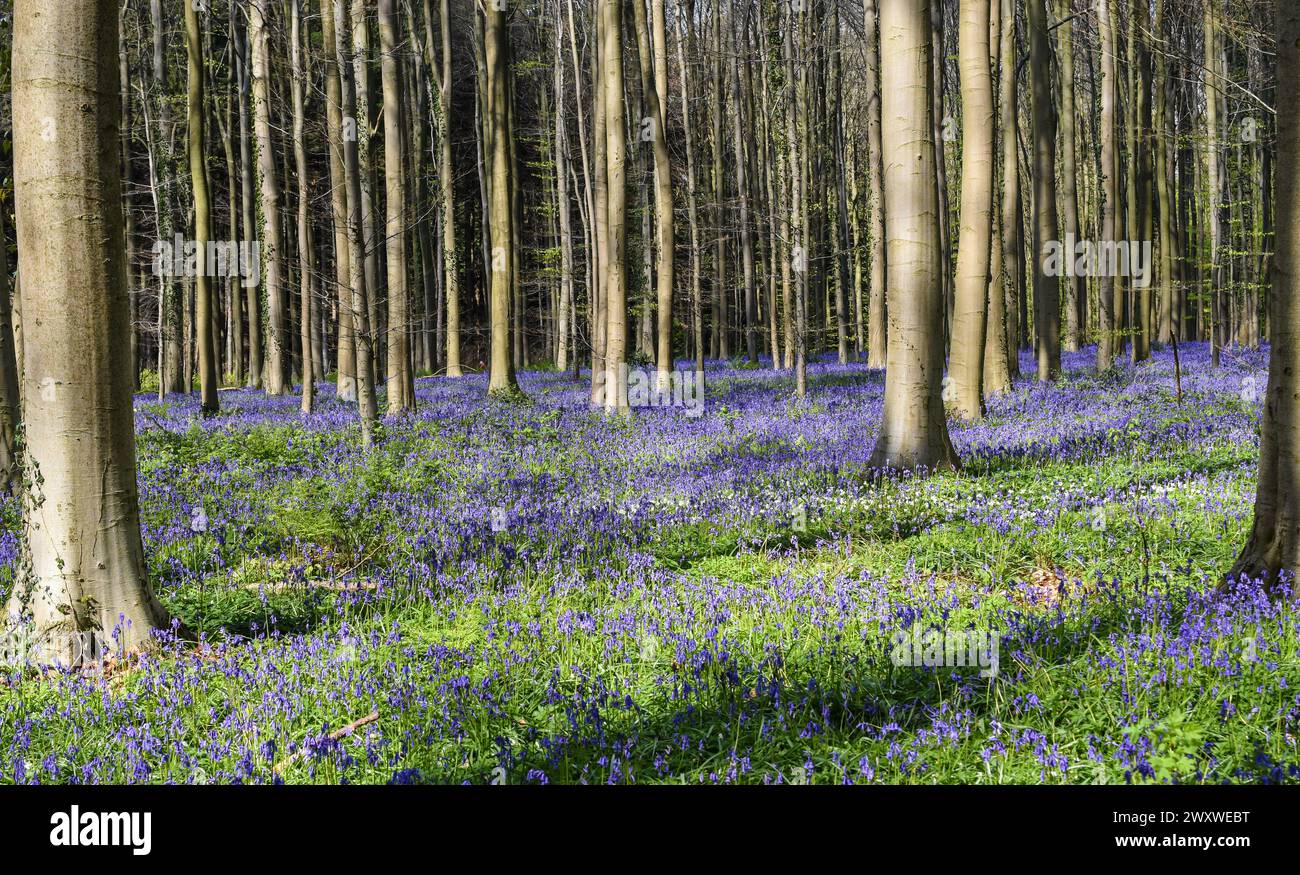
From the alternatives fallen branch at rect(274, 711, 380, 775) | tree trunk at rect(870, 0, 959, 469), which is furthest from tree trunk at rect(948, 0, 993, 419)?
fallen branch at rect(274, 711, 380, 775)

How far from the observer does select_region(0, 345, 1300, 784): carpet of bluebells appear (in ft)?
10.8

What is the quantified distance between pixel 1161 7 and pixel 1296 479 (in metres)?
20.1

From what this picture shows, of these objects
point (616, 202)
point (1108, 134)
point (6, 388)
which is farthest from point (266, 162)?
point (1108, 134)

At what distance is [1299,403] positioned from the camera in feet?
14.4

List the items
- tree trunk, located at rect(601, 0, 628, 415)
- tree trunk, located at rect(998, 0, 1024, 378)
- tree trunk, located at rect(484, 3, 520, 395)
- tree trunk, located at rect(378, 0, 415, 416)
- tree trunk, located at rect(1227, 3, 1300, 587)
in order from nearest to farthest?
tree trunk, located at rect(1227, 3, 1300, 587) → tree trunk, located at rect(378, 0, 415, 416) → tree trunk, located at rect(601, 0, 628, 415) → tree trunk, located at rect(998, 0, 1024, 378) → tree trunk, located at rect(484, 3, 520, 395)

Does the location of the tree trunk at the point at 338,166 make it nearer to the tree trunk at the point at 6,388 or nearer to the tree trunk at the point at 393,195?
the tree trunk at the point at 393,195

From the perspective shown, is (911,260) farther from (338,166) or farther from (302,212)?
(302,212)

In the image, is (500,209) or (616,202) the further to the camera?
(500,209)

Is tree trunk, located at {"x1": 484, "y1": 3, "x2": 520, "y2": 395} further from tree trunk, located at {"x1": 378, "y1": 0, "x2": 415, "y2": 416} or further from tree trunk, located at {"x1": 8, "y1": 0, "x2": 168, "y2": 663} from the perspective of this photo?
tree trunk, located at {"x1": 8, "y1": 0, "x2": 168, "y2": 663}

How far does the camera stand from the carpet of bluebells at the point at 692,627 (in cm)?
328

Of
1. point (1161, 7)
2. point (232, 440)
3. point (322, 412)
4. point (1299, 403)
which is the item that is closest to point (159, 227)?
point (322, 412)

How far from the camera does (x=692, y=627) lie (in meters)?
4.62

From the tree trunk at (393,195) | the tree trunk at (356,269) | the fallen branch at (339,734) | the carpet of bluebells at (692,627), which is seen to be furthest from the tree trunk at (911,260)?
the tree trunk at (393,195)
